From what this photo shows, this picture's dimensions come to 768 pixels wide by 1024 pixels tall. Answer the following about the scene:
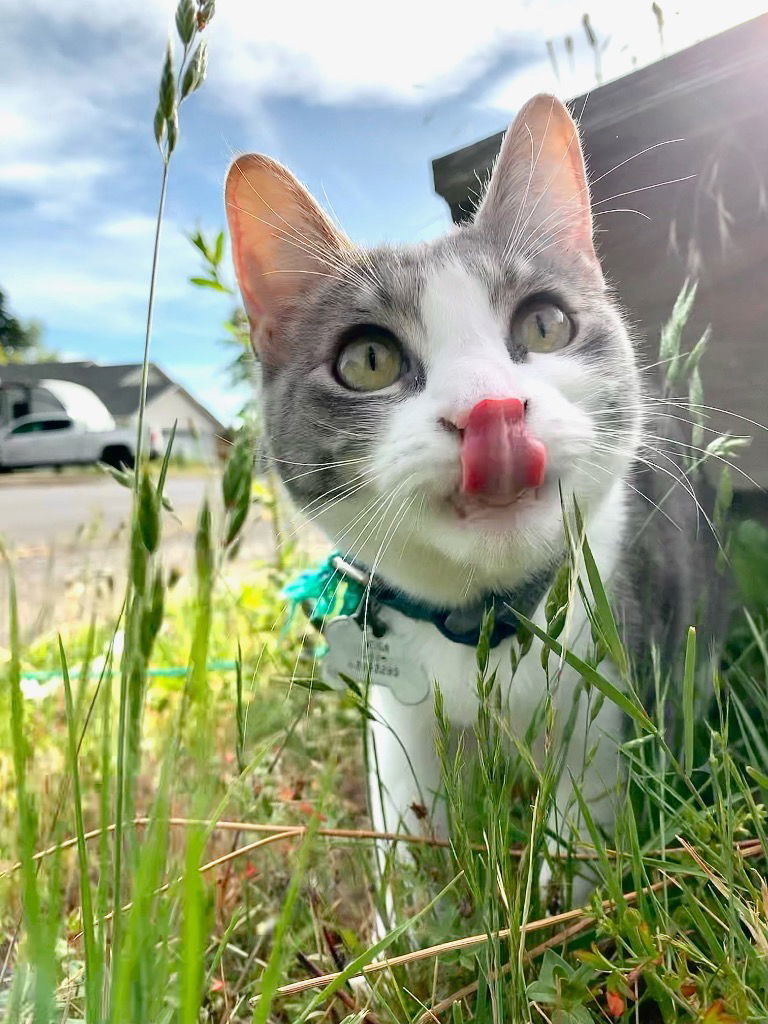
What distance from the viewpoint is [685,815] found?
57 centimetres

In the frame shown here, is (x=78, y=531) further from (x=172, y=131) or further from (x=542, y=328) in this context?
(x=542, y=328)

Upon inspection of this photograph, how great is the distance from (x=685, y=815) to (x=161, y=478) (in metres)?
0.48

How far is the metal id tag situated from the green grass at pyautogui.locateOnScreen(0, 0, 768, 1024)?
102mm

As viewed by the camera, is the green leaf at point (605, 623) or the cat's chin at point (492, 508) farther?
the cat's chin at point (492, 508)

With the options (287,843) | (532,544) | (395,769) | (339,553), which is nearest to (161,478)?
(532,544)

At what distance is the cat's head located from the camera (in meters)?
0.72

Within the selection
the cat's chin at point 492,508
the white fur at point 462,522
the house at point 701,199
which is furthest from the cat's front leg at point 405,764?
the house at point 701,199

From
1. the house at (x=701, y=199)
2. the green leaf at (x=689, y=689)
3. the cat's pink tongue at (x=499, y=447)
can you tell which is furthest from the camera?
the house at (x=701, y=199)

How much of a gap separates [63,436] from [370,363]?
140 centimetres

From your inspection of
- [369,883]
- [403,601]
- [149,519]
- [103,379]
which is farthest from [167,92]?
[103,379]

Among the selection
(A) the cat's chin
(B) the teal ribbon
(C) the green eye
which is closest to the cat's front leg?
(B) the teal ribbon

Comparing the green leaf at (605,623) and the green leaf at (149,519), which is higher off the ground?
the green leaf at (149,519)

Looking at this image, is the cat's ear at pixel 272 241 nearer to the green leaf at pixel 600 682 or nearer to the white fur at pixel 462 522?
the white fur at pixel 462 522

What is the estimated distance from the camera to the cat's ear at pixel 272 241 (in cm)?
98
